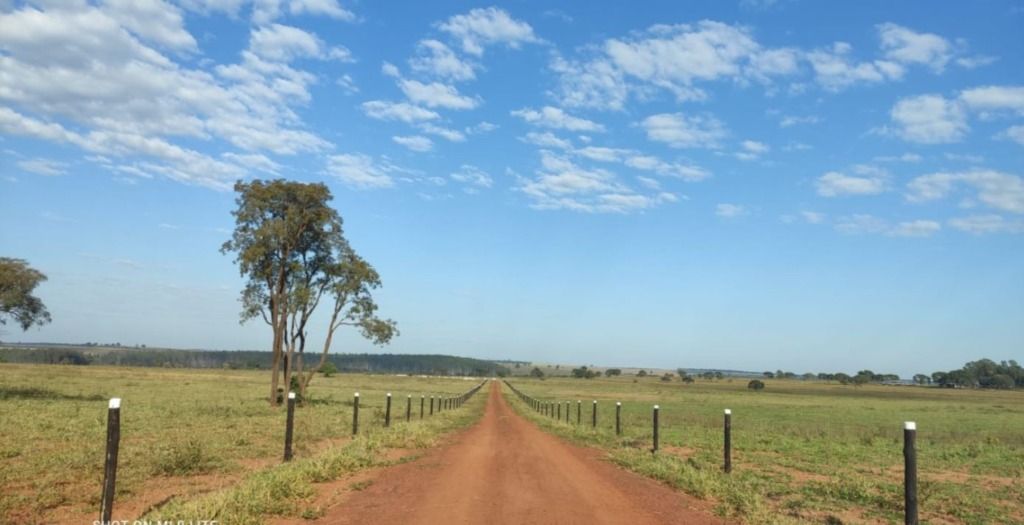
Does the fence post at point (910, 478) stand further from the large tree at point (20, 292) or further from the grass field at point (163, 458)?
the large tree at point (20, 292)

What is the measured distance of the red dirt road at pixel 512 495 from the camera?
8.70 meters

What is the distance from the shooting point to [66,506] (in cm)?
934

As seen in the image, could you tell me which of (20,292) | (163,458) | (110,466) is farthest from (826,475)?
(20,292)

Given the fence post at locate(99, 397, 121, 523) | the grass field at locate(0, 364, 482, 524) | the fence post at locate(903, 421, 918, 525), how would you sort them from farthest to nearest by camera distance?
the grass field at locate(0, 364, 482, 524)
the fence post at locate(903, 421, 918, 525)
the fence post at locate(99, 397, 121, 523)

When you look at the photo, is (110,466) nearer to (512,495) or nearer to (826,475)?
(512,495)

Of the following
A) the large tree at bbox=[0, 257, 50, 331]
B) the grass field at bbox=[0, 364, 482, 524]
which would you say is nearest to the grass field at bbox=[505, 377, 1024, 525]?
the grass field at bbox=[0, 364, 482, 524]

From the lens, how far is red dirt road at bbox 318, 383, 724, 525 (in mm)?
8703

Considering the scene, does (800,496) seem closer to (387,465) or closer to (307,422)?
(387,465)

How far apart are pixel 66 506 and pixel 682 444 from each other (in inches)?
690

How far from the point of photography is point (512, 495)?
10250 mm

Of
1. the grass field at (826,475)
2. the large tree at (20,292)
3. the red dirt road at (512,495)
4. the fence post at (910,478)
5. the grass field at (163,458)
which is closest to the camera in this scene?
→ the fence post at (910,478)

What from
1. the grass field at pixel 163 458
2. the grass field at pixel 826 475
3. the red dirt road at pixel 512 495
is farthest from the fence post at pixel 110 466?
the grass field at pixel 826 475

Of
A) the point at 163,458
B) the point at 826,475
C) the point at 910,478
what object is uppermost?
the point at 910,478

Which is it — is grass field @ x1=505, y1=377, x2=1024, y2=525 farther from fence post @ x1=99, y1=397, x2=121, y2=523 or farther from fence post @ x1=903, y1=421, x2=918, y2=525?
fence post @ x1=99, y1=397, x2=121, y2=523
